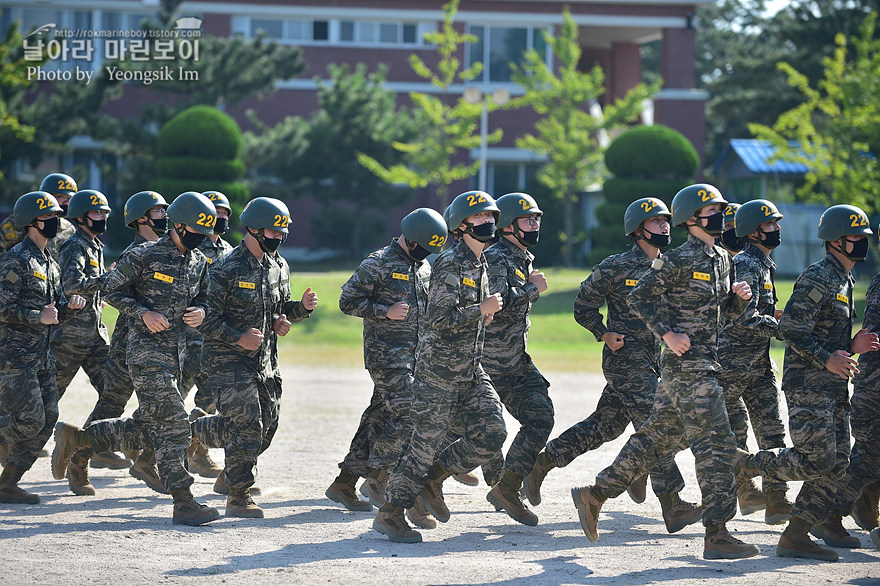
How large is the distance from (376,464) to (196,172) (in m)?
22.8

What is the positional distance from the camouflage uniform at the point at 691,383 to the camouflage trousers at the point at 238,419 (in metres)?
2.58

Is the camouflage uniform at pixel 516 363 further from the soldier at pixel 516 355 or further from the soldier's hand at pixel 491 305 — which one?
the soldier's hand at pixel 491 305

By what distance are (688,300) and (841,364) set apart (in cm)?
110

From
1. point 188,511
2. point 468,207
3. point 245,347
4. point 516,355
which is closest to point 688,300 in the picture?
point 468,207

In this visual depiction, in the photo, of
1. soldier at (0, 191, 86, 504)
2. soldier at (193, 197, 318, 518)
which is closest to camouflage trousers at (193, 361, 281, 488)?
soldier at (193, 197, 318, 518)

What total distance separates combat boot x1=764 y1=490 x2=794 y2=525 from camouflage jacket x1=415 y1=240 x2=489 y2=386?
267cm

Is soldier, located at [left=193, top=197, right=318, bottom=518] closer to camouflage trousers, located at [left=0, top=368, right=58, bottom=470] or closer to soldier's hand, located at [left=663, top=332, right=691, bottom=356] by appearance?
camouflage trousers, located at [left=0, top=368, right=58, bottom=470]

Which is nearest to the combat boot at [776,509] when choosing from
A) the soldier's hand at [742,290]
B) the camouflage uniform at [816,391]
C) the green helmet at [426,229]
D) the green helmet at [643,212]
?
the camouflage uniform at [816,391]

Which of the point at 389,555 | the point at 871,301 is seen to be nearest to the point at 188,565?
the point at 389,555

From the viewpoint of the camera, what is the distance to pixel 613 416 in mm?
9062

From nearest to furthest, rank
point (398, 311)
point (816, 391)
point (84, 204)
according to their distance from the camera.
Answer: point (816, 391) → point (398, 311) → point (84, 204)

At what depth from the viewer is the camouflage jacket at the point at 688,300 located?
7.64 m

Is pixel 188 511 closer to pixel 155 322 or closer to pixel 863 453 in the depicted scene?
pixel 155 322

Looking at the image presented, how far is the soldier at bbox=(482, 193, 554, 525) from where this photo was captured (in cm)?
884
